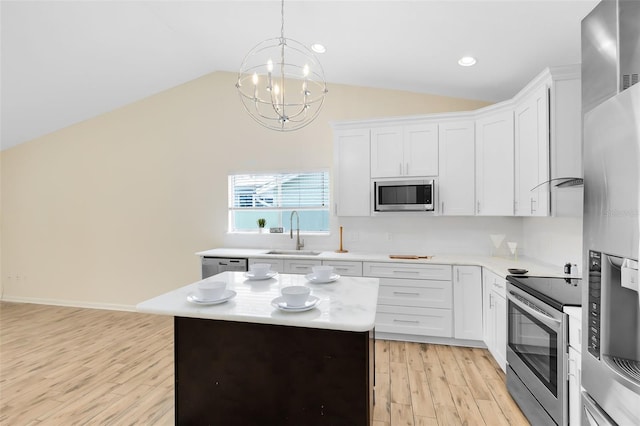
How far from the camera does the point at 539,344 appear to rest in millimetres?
2064

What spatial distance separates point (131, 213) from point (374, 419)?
444cm

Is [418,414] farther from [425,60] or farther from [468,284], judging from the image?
[425,60]

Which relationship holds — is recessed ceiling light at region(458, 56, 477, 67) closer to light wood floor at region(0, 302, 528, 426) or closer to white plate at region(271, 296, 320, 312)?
white plate at region(271, 296, 320, 312)

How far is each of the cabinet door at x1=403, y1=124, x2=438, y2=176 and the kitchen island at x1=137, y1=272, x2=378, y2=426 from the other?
88.1 inches

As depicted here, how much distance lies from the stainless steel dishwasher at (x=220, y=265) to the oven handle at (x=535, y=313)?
2.79m

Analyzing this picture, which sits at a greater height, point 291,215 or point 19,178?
point 19,178

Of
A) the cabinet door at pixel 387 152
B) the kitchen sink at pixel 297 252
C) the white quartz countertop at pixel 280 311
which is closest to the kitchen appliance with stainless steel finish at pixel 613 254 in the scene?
the white quartz countertop at pixel 280 311

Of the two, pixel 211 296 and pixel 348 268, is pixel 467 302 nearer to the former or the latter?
pixel 348 268

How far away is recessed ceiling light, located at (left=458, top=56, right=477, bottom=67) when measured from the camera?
3.11 meters

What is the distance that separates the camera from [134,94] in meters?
4.76

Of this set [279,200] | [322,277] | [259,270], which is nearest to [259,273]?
[259,270]

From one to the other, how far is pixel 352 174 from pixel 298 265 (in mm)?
1246

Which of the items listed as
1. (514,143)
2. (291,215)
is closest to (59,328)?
(291,215)

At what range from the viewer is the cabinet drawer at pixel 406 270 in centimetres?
343
